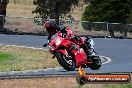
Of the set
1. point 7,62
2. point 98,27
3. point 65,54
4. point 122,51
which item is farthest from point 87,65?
point 98,27

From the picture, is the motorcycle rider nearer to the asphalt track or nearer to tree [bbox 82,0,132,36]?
the asphalt track

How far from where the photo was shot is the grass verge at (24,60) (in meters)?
23.9

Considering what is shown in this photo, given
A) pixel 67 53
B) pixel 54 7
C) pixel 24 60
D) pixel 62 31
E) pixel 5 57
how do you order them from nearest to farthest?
1. pixel 62 31
2. pixel 67 53
3. pixel 24 60
4. pixel 5 57
5. pixel 54 7

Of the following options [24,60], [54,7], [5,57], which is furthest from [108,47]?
[54,7]

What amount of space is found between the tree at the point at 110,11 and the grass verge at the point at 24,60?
20.8 metres

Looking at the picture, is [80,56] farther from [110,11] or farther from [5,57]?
[110,11]

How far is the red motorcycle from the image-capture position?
41.8 feet

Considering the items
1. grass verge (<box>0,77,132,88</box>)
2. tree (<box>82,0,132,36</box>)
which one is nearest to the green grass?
grass verge (<box>0,77,132,88</box>)

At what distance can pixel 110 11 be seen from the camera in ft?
172

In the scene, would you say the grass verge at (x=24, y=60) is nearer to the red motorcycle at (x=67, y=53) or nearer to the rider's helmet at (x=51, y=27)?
the red motorcycle at (x=67, y=53)

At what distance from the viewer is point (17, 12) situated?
3209 inches

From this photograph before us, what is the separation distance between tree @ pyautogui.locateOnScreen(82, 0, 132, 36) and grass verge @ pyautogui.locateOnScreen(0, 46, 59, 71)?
20813 mm

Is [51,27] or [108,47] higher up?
[51,27]

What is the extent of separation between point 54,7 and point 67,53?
38556 mm
